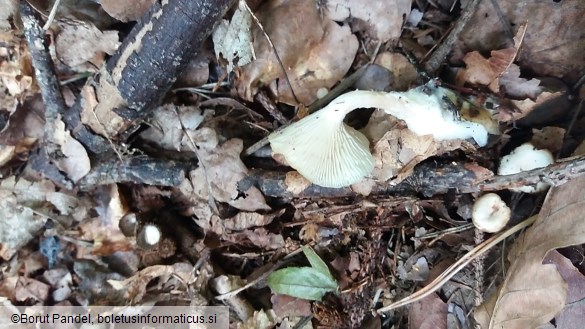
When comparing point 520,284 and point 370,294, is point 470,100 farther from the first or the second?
point 370,294

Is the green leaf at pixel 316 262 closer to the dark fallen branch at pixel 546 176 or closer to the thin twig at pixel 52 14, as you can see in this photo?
the dark fallen branch at pixel 546 176

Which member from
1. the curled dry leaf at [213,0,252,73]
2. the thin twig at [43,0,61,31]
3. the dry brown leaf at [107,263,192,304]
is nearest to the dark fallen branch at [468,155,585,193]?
the curled dry leaf at [213,0,252,73]

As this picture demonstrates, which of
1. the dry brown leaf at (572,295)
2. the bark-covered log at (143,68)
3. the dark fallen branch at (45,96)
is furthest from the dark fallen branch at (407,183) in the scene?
the dark fallen branch at (45,96)

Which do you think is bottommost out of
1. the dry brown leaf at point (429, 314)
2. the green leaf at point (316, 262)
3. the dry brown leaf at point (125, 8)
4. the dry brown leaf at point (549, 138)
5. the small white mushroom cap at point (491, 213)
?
the dry brown leaf at point (429, 314)

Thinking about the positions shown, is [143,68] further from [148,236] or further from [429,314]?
[429,314]

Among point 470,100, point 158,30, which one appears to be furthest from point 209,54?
point 470,100

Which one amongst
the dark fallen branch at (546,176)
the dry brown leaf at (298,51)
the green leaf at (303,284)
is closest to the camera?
the dark fallen branch at (546,176)

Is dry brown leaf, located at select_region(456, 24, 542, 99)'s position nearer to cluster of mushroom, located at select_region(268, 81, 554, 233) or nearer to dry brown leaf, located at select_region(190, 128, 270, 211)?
cluster of mushroom, located at select_region(268, 81, 554, 233)
